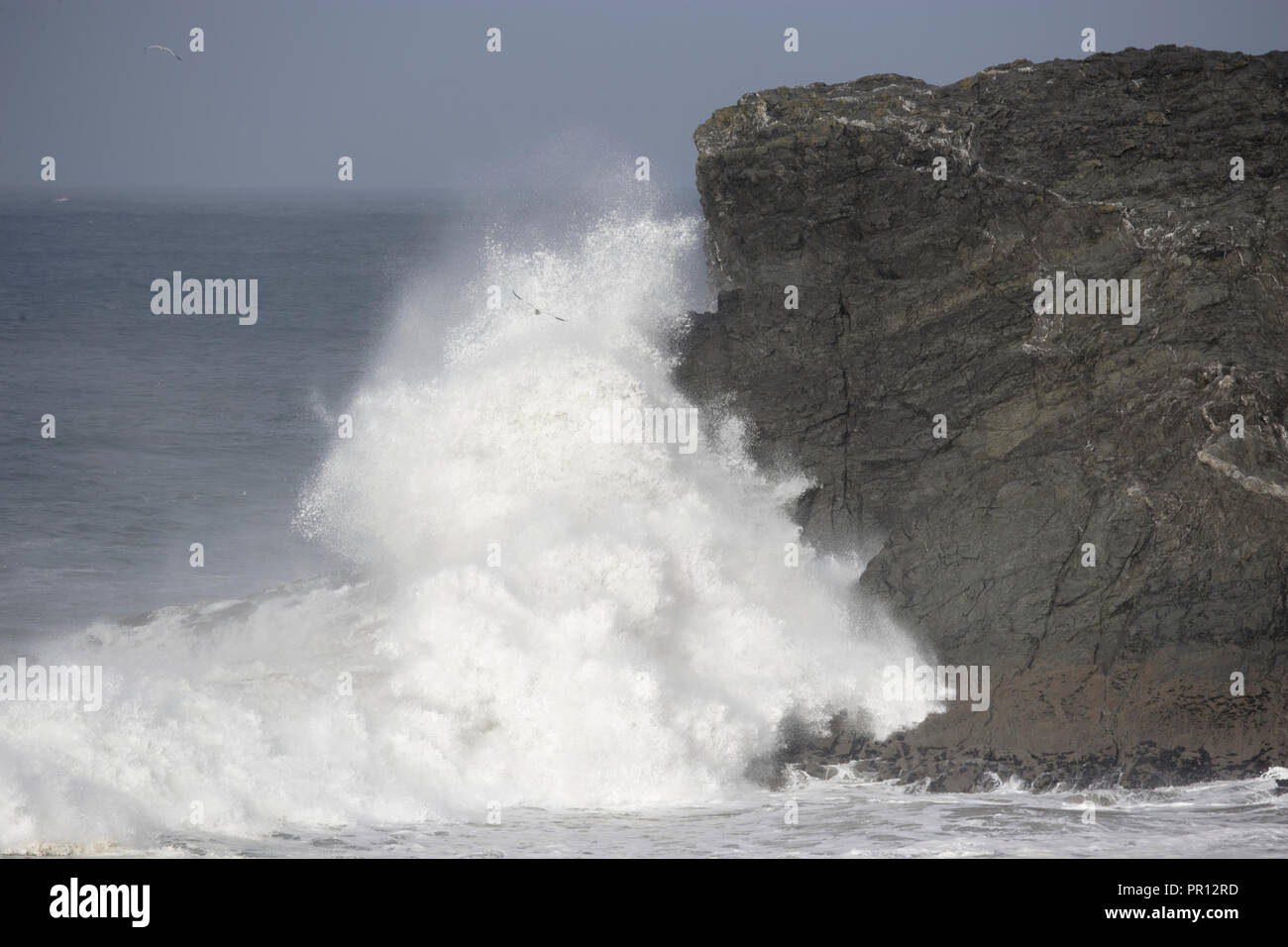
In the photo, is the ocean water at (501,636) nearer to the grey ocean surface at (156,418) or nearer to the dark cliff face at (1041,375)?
the grey ocean surface at (156,418)

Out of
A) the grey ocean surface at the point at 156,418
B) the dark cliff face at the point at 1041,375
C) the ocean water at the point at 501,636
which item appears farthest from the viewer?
the grey ocean surface at the point at 156,418

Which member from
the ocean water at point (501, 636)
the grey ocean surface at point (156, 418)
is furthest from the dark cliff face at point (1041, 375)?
the grey ocean surface at point (156, 418)

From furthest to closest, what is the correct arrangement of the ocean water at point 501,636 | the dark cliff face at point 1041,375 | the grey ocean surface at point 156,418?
the grey ocean surface at point 156,418 → the dark cliff face at point 1041,375 → the ocean water at point 501,636

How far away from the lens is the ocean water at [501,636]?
11.9 meters

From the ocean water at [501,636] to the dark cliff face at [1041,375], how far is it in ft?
1.93

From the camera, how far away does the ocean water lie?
1188 cm

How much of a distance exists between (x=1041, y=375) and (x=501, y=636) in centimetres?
608

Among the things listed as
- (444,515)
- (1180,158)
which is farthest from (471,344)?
(1180,158)

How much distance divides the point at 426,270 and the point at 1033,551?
1129 centimetres

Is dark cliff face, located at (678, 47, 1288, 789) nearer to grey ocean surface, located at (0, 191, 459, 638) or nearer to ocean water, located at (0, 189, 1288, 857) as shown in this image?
ocean water, located at (0, 189, 1288, 857)

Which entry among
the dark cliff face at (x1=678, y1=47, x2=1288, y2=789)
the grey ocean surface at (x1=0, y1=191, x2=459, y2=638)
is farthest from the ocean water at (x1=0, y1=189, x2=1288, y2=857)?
the dark cliff face at (x1=678, y1=47, x2=1288, y2=789)

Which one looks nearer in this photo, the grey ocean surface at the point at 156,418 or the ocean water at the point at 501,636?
the ocean water at the point at 501,636

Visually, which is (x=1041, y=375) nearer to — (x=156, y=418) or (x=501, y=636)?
(x=501, y=636)

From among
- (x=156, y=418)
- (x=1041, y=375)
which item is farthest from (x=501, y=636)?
(x=156, y=418)
